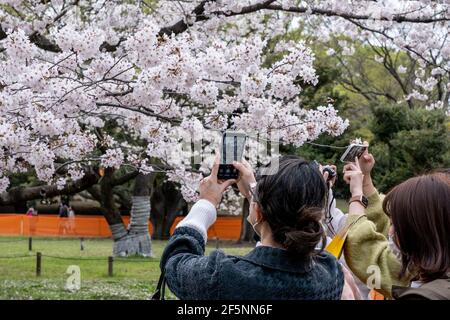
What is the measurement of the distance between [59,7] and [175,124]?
2302mm

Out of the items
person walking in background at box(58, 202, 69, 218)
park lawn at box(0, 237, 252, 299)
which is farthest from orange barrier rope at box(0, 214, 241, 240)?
park lawn at box(0, 237, 252, 299)

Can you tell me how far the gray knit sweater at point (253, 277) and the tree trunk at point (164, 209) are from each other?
85.4ft

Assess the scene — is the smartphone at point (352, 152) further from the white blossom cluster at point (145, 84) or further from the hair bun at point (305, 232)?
the white blossom cluster at point (145, 84)

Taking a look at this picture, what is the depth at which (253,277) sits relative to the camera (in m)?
1.83

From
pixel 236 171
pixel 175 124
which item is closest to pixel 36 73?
pixel 175 124

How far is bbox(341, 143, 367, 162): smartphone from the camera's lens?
2.70 m

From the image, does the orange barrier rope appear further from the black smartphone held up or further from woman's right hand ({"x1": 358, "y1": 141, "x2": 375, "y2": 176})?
the black smartphone held up

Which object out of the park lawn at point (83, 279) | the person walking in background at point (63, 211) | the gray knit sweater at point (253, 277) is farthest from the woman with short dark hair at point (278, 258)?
the person walking in background at point (63, 211)

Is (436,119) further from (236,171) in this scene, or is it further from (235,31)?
(236,171)

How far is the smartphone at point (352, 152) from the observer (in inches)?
106

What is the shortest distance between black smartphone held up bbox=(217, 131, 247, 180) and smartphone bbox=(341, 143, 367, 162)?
0.68m

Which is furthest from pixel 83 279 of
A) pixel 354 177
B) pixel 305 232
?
pixel 305 232

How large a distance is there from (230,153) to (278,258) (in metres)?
0.42

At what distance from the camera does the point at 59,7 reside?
23.7 ft
